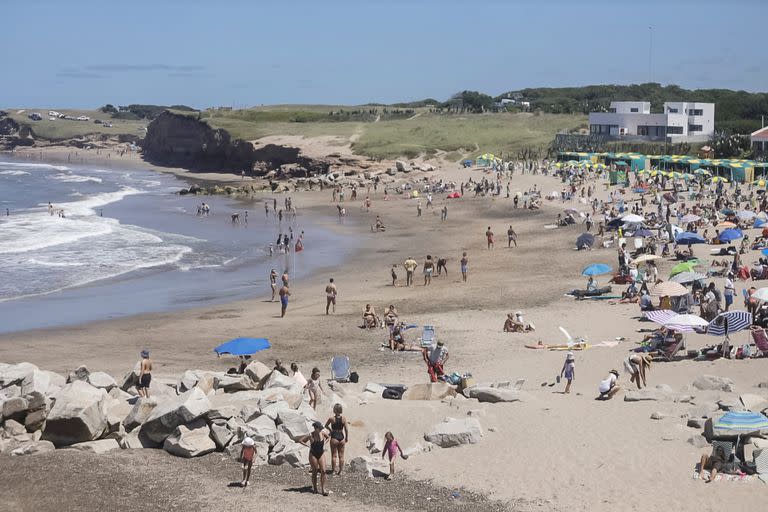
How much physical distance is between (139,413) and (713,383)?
31.8ft

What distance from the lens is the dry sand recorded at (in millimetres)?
12156

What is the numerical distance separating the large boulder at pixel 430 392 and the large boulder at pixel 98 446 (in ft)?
16.4

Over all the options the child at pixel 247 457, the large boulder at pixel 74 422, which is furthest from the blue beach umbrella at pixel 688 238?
the large boulder at pixel 74 422

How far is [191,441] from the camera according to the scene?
45.2 feet

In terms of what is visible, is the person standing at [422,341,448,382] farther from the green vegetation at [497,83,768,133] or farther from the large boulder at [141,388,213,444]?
the green vegetation at [497,83,768,133]

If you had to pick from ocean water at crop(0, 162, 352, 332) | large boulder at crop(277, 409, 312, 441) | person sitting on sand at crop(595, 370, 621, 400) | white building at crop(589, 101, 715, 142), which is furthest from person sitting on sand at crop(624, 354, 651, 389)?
white building at crop(589, 101, 715, 142)

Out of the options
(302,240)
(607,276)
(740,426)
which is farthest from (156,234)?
(740,426)

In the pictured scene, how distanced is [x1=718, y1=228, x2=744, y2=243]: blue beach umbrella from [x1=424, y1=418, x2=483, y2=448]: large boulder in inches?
738

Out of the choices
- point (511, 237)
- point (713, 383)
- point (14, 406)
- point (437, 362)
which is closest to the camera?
point (14, 406)

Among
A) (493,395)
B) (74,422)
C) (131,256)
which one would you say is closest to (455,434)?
(493,395)

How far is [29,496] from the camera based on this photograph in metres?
12.2

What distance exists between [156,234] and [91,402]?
103 ft

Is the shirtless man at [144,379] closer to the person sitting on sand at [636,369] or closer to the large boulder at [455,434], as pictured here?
the large boulder at [455,434]

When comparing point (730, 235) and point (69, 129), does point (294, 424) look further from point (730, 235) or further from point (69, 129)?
point (69, 129)
